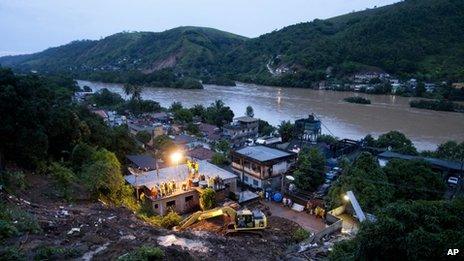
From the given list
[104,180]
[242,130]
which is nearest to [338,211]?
[104,180]

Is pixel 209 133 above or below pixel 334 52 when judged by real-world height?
below

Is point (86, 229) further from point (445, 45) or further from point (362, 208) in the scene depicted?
point (445, 45)

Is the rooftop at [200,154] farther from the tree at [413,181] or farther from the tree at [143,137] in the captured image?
the tree at [413,181]

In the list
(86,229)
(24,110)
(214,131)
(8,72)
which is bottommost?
(214,131)

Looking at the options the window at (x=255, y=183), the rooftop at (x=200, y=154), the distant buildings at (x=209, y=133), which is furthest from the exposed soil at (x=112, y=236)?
the distant buildings at (x=209, y=133)

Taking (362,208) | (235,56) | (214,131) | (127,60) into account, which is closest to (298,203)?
(362,208)

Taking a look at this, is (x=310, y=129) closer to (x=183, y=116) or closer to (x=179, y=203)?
(x=179, y=203)
